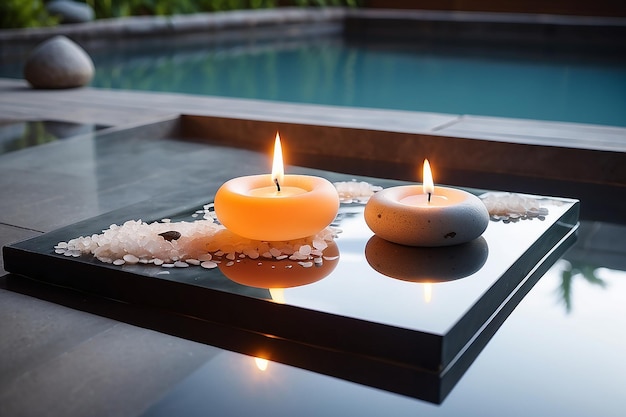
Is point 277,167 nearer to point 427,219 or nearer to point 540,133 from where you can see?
point 427,219

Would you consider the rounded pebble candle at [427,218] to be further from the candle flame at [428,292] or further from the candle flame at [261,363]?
the candle flame at [261,363]

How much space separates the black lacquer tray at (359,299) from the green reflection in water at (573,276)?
62 mm

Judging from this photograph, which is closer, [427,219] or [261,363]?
[261,363]

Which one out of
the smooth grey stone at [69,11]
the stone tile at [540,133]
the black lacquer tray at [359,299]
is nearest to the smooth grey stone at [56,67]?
the stone tile at [540,133]

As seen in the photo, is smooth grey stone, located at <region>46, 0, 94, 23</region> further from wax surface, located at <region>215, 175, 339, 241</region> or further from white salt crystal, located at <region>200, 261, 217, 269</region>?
white salt crystal, located at <region>200, 261, 217, 269</region>

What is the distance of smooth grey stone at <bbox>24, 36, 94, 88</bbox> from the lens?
465cm

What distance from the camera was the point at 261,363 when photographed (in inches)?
55.6

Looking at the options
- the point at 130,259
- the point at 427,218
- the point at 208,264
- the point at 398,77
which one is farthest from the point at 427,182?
the point at 398,77

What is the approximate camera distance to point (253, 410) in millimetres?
1266

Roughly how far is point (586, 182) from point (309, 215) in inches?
57.2

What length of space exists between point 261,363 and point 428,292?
1.12 ft

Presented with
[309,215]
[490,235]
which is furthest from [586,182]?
[309,215]

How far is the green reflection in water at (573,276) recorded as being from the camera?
5.84ft

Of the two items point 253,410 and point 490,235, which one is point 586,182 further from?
point 253,410
